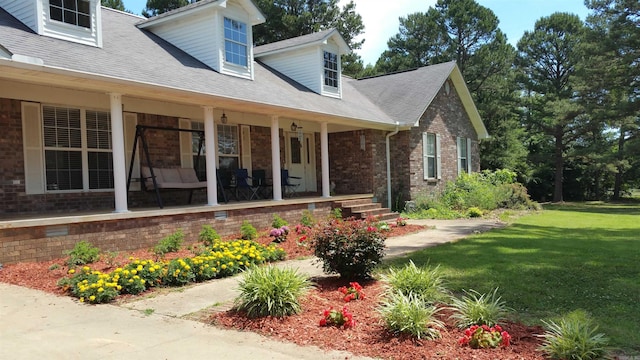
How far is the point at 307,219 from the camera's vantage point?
12375mm

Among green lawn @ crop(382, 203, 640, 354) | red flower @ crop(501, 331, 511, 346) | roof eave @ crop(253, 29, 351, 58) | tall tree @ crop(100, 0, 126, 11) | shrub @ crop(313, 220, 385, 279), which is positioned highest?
tall tree @ crop(100, 0, 126, 11)

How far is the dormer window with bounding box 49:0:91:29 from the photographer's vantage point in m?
9.57

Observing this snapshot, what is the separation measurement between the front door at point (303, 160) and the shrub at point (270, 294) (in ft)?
35.9

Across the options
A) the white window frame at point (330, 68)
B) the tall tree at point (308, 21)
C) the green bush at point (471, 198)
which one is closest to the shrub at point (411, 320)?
the green bush at point (471, 198)

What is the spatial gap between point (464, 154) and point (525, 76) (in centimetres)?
1734

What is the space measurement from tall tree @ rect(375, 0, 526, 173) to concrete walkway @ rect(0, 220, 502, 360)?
1203 inches

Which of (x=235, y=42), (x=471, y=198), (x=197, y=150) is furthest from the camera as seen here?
(x=471, y=198)

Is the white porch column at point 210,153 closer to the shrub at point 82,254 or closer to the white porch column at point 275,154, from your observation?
the white porch column at point 275,154

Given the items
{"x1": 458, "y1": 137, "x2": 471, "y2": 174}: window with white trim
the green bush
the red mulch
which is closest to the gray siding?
the green bush

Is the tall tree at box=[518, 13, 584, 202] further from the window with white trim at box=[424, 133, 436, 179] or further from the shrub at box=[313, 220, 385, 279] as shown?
the shrub at box=[313, 220, 385, 279]

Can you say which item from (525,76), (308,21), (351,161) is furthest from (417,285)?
(525,76)

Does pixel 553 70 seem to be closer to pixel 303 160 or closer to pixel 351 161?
pixel 351 161

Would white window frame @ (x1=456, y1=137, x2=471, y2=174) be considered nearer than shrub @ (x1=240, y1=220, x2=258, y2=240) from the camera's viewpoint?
No

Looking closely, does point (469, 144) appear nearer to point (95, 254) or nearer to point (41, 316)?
point (95, 254)
